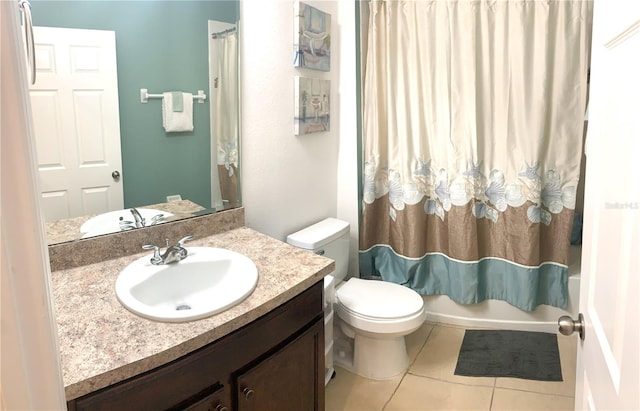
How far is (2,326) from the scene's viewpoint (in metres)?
0.45

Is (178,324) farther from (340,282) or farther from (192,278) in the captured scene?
(340,282)

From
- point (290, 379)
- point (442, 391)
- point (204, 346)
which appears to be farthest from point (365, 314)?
point (204, 346)

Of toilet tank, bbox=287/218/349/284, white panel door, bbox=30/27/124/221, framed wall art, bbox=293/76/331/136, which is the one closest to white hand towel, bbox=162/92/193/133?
white panel door, bbox=30/27/124/221

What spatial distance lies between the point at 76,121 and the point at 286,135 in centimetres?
107

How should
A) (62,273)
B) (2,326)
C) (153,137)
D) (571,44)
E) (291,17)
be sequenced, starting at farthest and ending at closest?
(571,44), (291,17), (153,137), (62,273), (2,326)

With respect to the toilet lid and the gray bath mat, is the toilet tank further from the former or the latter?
the gray bath mat

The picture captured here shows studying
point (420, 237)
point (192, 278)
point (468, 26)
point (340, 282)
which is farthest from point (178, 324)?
point (468, 26)

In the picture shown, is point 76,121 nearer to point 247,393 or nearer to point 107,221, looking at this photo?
point 107,221

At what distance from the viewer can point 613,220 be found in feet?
3.07

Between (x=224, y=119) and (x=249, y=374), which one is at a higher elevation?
(x=224, y=119)

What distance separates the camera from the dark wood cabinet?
46.6 inches

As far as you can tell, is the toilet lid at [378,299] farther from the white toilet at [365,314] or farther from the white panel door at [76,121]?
the white panel door at [76,121]

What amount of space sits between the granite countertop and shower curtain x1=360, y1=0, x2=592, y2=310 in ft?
4.23

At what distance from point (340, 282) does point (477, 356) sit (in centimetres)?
85
